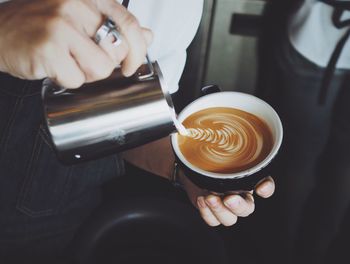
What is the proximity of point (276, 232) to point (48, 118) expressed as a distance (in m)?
1.44

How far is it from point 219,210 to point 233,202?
0.20ft

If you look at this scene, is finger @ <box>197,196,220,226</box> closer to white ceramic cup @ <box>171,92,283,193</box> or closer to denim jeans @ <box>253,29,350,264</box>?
white ceramic cup @ <box>171,92,283,193</box>

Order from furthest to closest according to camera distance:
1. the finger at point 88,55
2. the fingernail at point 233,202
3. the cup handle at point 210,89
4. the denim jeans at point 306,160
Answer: the denim jeans at point 306,160, the cup handle at point 210,89, the fingernail at point 233,202, the finger at point 88,55

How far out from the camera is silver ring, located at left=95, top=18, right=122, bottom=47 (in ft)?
2.17

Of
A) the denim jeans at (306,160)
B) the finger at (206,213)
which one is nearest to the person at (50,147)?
the finger at (206,213)

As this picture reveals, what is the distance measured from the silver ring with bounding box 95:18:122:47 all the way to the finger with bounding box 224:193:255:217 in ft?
1.35

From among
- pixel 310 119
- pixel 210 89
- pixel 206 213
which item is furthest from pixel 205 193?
pixel 310 119

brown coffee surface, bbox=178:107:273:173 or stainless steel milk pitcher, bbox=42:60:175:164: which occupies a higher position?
stainless steel milk pitcher, bbox=42:60:175:164

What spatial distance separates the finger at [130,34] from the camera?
0.68 m

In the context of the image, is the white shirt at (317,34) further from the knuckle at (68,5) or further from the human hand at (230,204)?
the knuckle at (68,5)

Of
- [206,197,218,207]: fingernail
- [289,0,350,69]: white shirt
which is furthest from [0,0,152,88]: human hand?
[289,0,350,69]: white shirt

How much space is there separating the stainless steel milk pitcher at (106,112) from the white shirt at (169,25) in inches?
12.3

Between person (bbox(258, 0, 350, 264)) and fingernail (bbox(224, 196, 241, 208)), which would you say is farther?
person (bbox(258, 0, 350, 264))

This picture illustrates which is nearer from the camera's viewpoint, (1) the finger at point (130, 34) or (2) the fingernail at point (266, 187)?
(1) the finger at point (130, 34)
